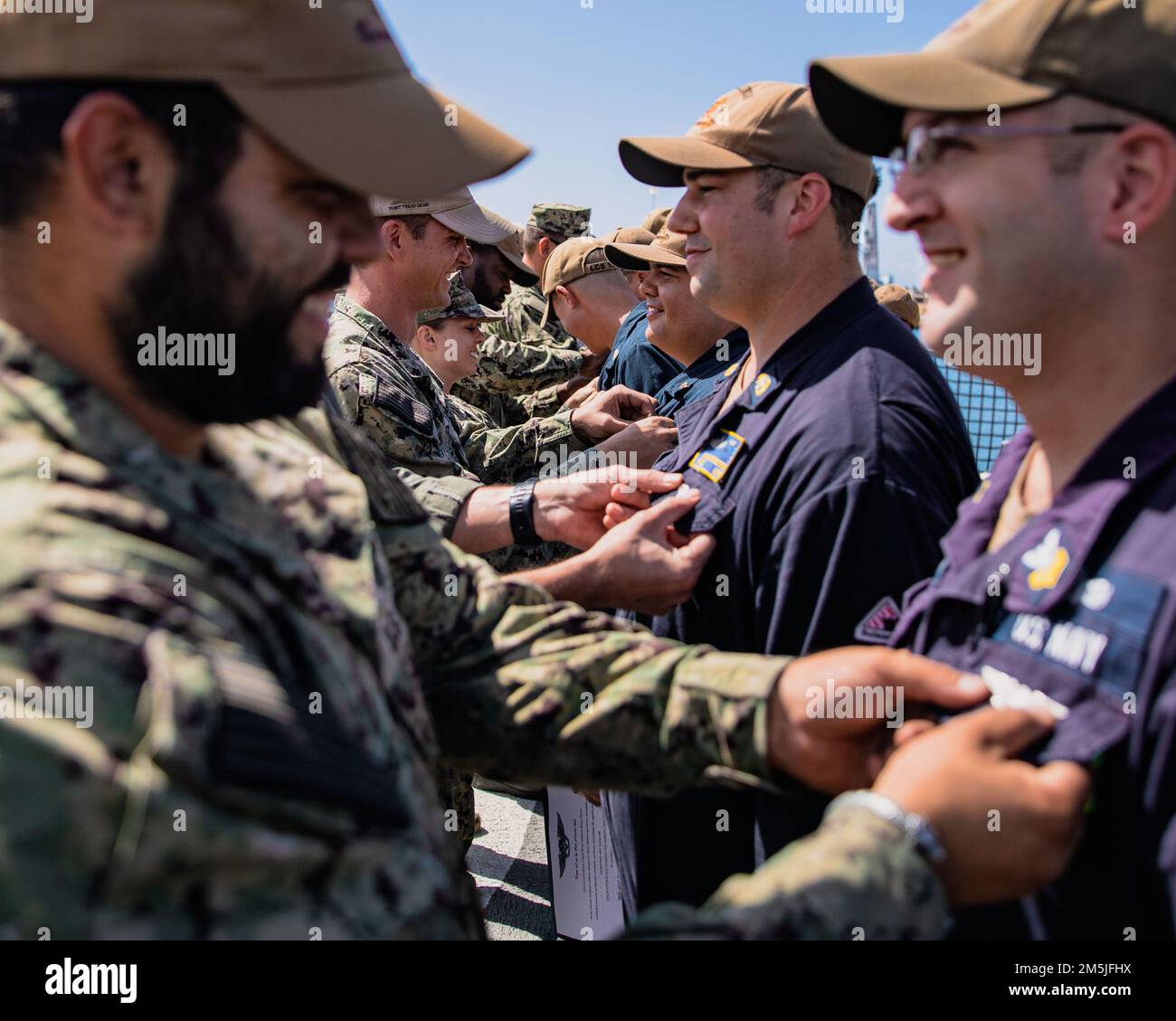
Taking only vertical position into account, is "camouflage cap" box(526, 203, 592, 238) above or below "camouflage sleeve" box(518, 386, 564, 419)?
above

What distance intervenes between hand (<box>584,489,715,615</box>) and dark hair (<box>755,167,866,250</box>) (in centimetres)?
104

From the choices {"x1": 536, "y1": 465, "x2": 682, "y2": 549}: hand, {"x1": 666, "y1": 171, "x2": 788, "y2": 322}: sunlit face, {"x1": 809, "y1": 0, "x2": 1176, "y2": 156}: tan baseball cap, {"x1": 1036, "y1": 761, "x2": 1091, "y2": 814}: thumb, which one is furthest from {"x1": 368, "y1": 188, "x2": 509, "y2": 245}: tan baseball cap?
{"x1": 1036, "y1": 761, "x2": 1091, "y2": 814}: thumb

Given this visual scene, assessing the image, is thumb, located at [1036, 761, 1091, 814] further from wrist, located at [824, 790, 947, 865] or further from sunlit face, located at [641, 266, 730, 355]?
sunlit face, located at [641, 266, 730, 355]

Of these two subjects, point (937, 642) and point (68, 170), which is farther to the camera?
point (937, 642)

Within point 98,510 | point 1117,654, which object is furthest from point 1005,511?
point 98,510

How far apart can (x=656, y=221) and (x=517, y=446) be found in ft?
7.38

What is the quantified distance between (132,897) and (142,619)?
29cm

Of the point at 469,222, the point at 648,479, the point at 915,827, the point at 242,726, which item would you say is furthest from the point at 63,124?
the point at 469,222

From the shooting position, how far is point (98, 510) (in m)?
1.19

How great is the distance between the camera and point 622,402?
4934 mm

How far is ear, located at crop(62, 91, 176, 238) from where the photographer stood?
129cm

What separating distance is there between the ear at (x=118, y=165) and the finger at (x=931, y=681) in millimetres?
1277

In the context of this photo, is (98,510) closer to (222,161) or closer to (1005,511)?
(222,161)

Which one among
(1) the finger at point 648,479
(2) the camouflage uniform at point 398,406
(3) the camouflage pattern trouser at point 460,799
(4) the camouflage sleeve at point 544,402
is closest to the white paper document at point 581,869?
(3) the camouflage pattern trouser at point 460,799
